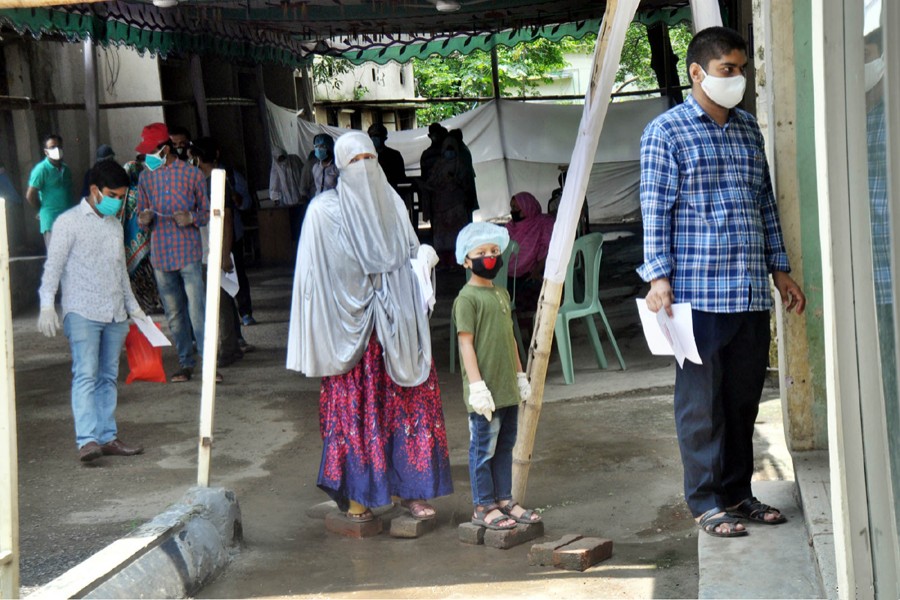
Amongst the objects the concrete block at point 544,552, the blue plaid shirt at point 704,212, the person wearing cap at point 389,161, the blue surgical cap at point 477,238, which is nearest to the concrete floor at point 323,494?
the concrete block at point 544,552

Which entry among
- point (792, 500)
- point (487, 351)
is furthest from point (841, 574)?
point (487, 351)

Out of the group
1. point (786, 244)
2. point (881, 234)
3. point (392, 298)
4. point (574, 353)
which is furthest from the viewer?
point (574, 353)

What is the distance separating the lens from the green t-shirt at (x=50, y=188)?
11617 millimetres

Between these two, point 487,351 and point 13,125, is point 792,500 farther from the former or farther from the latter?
point 13,125

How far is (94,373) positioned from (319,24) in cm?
764

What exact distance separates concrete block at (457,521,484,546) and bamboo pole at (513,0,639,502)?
42cm

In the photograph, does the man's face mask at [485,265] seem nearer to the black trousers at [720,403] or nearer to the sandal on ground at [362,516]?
the black trousers at [720,403]

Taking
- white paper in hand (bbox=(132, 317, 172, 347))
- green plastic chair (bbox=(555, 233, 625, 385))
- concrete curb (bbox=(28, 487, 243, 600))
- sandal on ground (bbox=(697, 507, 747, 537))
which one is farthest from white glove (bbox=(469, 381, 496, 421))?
green plastic chair (bbox=(555, 233, 625, 385))

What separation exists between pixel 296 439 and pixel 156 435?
92 centimetres

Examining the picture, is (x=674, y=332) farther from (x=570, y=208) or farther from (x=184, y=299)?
(x=184, y=299)

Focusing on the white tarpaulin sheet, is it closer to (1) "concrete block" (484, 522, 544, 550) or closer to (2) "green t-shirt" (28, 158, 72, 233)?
(2) "green t-shirt" (28, 158, 72, 233)

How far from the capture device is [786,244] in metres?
4.23

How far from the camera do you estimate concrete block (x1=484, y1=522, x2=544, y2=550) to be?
4.83 meters

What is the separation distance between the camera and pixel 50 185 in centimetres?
1173
